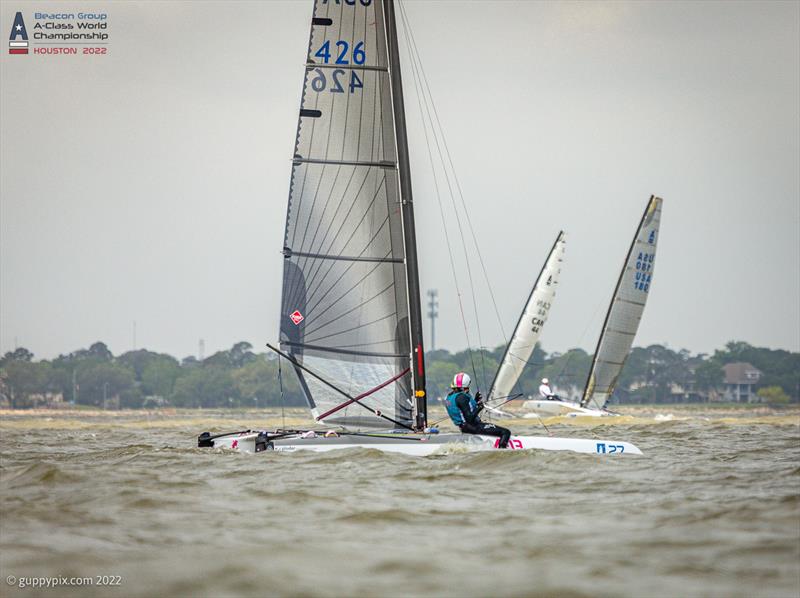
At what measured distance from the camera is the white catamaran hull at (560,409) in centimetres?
3759

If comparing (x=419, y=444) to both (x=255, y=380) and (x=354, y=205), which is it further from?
(x=255, y=380)

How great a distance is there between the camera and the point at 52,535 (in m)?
8.33

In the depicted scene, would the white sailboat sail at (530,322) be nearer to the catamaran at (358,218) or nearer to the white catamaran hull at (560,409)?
the white catamaran hull at (560,409)

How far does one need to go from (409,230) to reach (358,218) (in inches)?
34.1

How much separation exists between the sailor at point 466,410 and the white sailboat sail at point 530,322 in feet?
79.2

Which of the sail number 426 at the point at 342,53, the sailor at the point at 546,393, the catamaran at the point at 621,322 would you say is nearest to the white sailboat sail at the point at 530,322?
the sailor at the point at 546,393

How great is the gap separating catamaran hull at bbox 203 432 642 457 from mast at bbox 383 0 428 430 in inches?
60.0

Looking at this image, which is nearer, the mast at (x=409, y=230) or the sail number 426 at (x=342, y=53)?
the mast at (x=409, y=230)

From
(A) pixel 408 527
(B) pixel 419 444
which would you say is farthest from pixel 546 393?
(A) pixel 408 527

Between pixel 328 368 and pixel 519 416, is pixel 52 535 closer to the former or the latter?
pixel 328 368

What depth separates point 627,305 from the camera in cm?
3778

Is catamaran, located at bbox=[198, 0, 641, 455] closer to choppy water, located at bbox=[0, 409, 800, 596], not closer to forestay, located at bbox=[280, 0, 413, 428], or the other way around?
forestay, located at bbox=[280, 0, 413, 428]

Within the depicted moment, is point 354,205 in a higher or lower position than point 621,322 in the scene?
higher

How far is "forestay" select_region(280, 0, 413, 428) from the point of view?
1748 centimetres
